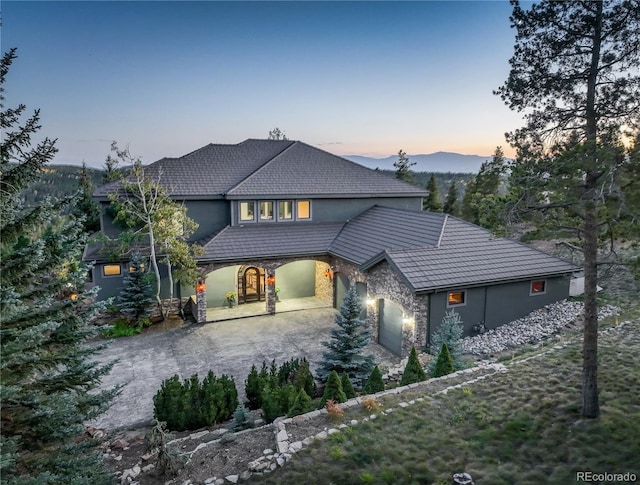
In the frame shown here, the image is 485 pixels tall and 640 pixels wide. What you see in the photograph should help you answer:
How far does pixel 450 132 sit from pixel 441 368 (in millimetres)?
25597

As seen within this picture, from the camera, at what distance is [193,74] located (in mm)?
21578

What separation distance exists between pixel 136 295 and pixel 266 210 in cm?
734

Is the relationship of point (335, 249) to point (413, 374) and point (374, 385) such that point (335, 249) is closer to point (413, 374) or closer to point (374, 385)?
point (413, 374)

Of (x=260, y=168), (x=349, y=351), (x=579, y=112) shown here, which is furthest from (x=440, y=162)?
(x=579, y=112)

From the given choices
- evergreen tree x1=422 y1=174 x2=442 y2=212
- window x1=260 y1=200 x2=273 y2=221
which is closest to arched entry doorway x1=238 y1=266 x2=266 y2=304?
window x1=260 y1=200 x2=273 y2=221

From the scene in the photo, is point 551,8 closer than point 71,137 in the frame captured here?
Yes

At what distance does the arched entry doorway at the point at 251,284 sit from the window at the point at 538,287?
12.1 meters

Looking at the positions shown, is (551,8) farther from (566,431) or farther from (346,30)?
(346,30)

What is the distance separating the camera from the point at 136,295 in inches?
601

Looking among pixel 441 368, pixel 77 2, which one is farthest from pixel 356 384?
pixel 77 2

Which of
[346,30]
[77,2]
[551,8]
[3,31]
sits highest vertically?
[346,30]

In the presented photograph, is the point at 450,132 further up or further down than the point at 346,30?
further down

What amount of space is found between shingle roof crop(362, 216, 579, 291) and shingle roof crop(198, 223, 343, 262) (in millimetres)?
4229

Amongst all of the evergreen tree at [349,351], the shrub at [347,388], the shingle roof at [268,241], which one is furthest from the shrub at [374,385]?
the shingle roof at [268,241]
